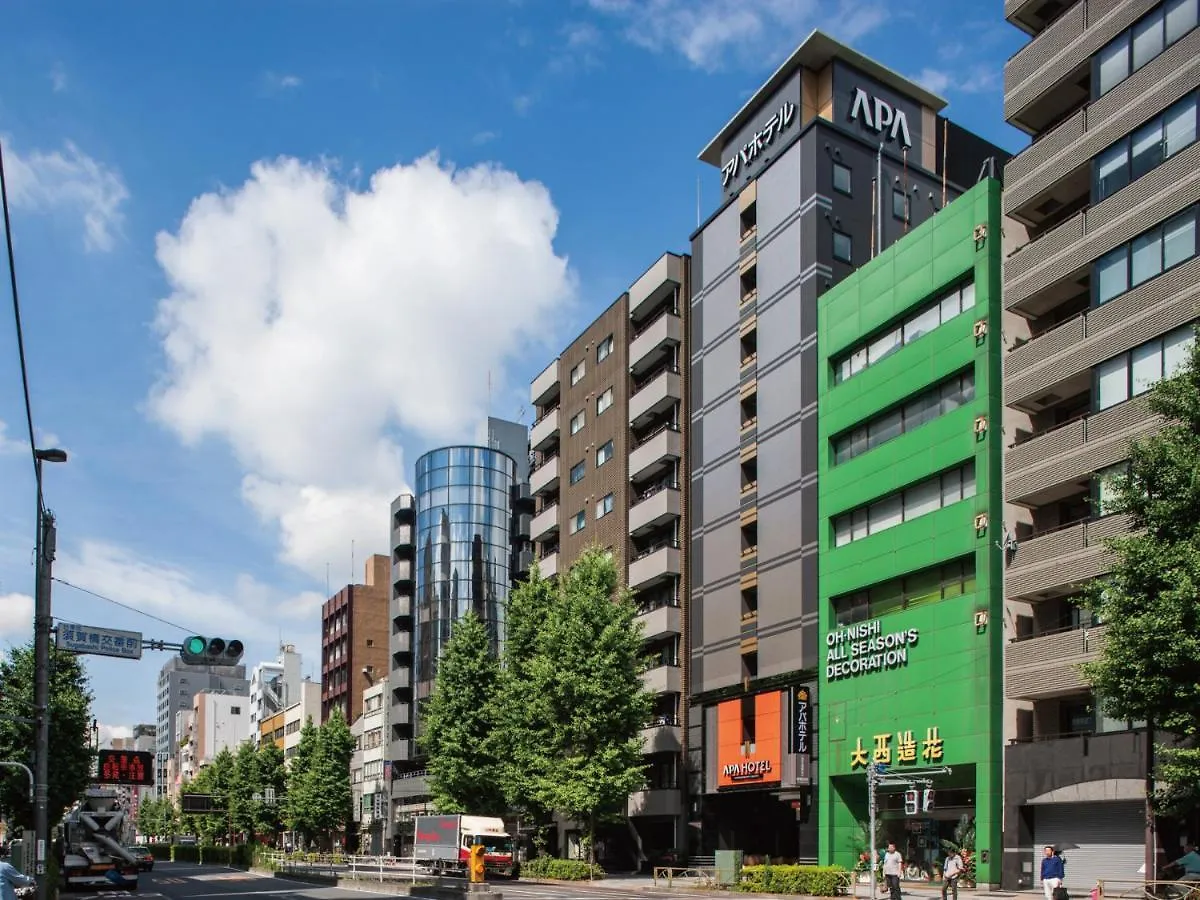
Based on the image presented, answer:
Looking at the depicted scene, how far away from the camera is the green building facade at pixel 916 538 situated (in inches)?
1708

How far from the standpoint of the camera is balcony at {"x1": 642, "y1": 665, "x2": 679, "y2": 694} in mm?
64938

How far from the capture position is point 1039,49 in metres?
44.3

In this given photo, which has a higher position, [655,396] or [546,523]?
[655,396]

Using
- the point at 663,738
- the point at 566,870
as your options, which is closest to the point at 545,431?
the point at 663,738

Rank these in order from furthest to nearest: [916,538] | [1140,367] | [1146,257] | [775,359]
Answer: [775,359]
[916,538]
[1146,257]
[1140,367]

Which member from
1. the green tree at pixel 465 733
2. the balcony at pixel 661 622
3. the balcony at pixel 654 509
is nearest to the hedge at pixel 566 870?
the green tree at pixel 465 733

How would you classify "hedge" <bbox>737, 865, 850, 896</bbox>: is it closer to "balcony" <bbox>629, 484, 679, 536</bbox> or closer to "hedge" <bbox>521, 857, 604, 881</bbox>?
"hedge" <bbox>521, 857, 604, 881</bbox>

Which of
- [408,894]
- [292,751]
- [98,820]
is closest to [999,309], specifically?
[408,894]

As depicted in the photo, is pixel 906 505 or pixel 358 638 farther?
pixel 358 638

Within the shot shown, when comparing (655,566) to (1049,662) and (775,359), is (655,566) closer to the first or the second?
(775,359)

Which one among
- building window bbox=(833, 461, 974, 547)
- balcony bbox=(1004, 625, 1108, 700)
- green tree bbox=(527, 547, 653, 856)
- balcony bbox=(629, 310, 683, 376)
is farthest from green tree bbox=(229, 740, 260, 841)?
balcony bbox=(1004, 625, 1108, 700)

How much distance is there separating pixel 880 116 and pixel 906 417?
65.1 feet

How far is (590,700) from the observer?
187 ft

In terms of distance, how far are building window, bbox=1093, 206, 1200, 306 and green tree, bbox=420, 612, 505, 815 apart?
39263 millimetres
